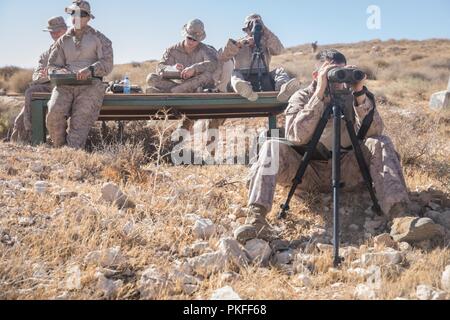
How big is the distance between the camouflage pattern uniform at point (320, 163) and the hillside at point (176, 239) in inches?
8.2

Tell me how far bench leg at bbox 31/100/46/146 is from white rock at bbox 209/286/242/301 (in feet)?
13.6

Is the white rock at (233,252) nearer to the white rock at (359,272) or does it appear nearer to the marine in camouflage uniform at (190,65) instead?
the white rock at (359,272)

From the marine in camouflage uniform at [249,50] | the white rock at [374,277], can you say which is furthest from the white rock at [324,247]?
the marine in camouflage uniform at [249,50]

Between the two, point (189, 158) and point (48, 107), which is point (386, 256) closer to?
point (189, 158)

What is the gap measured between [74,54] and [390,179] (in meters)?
4.22

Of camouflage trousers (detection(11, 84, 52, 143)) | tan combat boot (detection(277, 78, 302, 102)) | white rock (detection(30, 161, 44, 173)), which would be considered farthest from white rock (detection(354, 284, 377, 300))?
camouflage trousers (detection(11, 84, 52, 143))

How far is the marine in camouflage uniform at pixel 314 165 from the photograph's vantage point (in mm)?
3748

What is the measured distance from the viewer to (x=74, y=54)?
634 centimetres

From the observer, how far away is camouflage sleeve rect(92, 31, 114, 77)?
6.13 meters

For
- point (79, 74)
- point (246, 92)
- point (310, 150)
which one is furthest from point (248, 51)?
point (310, 150)

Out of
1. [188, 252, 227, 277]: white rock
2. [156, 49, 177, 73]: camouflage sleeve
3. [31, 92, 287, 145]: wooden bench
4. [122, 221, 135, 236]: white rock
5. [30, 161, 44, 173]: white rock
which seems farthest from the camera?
[156, 49, 177, 73]: camouflage sleeve

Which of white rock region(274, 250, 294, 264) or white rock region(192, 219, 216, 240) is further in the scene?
white rock region(192, 219, 216, 240)

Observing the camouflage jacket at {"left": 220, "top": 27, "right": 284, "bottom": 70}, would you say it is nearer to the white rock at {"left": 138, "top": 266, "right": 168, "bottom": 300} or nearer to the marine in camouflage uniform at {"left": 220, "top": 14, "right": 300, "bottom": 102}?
the marine in camouflage uniform at {"left": 220, "top": 14, "right": 300, "bottom": 102}
